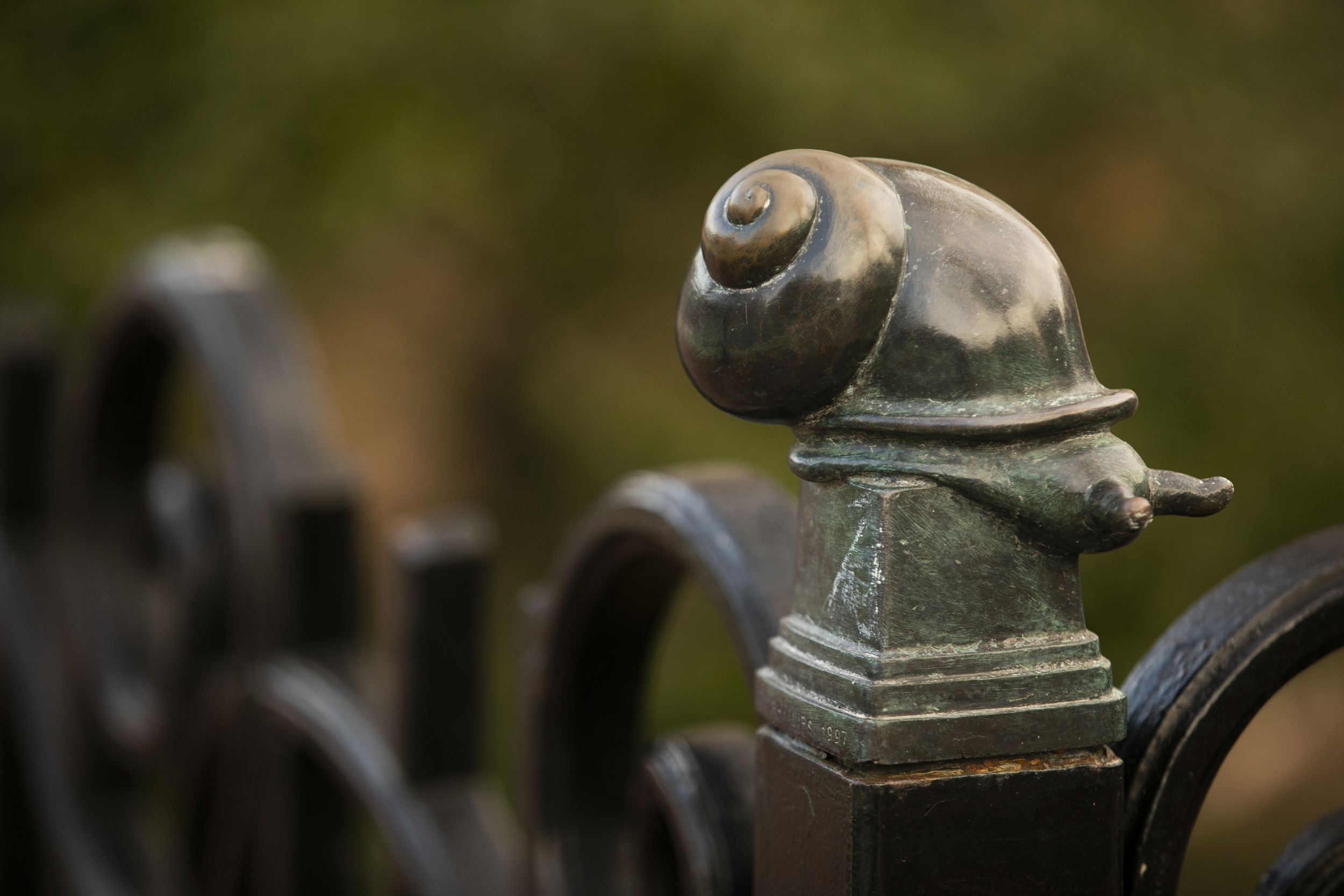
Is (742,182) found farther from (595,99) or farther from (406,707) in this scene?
(595,99)

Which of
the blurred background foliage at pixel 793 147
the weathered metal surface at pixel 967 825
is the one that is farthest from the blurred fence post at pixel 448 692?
the blurred background foliage at pixel 793 147

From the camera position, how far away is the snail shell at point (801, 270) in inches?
15.5

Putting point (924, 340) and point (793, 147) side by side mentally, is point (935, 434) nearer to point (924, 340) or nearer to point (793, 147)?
point (924, 340)

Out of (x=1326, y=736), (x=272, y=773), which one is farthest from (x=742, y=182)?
(x=1326, y=736)

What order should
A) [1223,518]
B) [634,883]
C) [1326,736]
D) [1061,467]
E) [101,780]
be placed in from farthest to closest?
[1326,736] < [1223,518] < [101,780] < [634,883] < [1061,467]

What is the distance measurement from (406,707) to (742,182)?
0.49 m

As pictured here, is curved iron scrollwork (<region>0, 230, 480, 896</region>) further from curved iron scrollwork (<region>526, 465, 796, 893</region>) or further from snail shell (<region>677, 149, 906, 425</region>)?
snail shell (<region>677, 149, 906, 425</region>)

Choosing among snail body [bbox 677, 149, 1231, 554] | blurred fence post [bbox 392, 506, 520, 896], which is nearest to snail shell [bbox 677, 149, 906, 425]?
snail body [bbox 677, 149, 1231, 554]

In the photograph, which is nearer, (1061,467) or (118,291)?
(1061,467)

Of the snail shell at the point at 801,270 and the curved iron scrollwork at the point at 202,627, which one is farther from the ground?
the snail shell at the point at 801,270

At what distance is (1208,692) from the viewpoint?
43cm

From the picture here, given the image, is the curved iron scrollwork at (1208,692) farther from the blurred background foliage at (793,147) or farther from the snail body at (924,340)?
the blurred background foliage at (793,147)

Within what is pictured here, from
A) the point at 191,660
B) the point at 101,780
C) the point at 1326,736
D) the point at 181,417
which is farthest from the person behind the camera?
the point at 181,417

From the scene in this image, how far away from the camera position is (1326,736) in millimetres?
2623
